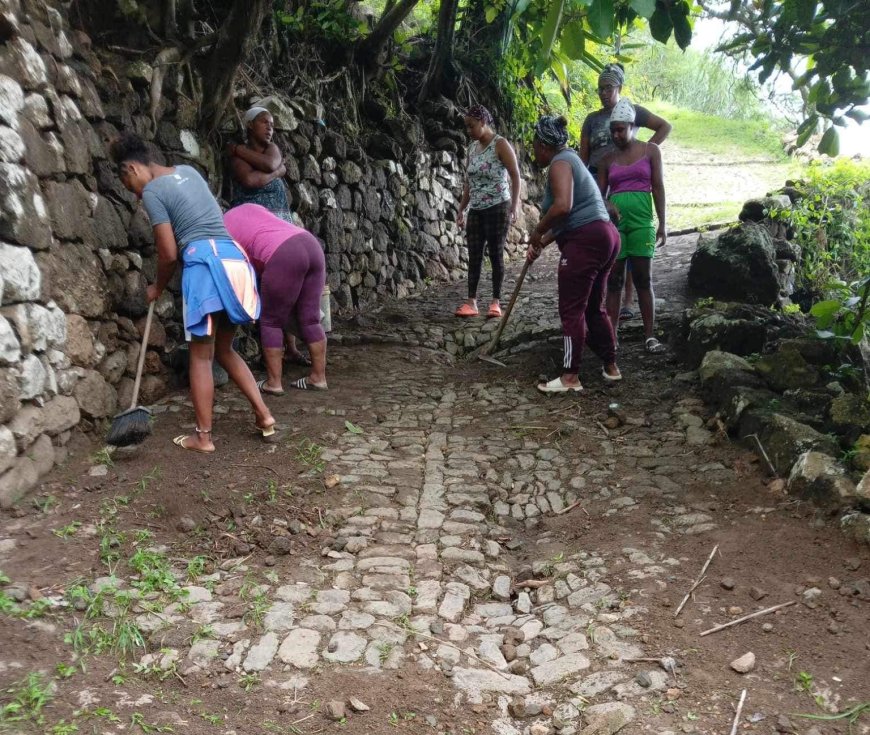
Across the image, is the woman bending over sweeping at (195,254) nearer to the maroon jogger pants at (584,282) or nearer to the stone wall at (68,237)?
the stone wall at (68,237)

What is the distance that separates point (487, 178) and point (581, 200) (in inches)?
76.9

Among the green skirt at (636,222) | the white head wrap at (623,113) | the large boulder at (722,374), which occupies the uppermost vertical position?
the white head wrap at (623,113)

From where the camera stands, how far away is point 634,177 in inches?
205

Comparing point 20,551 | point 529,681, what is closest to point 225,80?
point 20,551

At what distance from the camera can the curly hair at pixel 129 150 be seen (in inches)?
145

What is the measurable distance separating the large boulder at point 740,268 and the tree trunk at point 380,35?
398 cm

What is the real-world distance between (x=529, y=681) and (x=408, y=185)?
7.00m

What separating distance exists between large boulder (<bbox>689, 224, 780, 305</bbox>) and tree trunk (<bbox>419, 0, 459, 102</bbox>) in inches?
158

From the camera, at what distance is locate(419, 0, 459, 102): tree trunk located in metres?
8.41

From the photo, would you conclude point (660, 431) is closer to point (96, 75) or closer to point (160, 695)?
point (160, 695)

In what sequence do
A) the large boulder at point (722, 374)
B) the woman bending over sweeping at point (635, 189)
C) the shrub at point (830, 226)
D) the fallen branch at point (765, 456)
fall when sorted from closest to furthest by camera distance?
the fallen branch at point (765, 456) → the large boulder at point (722, 374) → the woman bending over sweeping at point (635, 189) → the shrub at point (830, 226)

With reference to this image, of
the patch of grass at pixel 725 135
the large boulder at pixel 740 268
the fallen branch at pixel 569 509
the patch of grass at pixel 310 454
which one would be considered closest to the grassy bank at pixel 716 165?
the patch of grass at pixel 725 135

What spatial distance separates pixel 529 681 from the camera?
97.5 inches

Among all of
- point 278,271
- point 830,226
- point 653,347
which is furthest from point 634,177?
point 830,226
